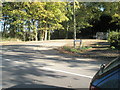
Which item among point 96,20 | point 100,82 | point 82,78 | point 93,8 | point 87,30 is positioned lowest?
point 82,78

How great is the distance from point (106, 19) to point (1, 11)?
83.7 feet

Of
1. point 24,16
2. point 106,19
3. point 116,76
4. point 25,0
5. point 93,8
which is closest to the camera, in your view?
point 116,76

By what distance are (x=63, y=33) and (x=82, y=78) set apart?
3593 cm

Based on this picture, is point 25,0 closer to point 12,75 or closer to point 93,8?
point 93,8

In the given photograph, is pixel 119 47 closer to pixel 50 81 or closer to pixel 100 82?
pixel 50 81

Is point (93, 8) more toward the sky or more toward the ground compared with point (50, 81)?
more toward the sky

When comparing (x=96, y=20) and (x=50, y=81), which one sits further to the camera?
(x=96, y=20)

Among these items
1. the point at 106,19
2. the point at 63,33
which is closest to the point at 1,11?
the point at 63,33

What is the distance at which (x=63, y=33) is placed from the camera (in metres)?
40.8

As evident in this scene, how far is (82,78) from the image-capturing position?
5199 millimetres

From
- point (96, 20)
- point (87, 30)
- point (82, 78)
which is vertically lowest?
point (82, 78)

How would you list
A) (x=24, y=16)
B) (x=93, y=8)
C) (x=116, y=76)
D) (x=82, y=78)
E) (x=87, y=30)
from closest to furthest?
(x=116, y=76) < (x=82, y=78) < (x=24, y=16) < (x=93, y=8) < (x=87, y=30)

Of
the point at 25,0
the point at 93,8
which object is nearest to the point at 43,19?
the point at 25,0

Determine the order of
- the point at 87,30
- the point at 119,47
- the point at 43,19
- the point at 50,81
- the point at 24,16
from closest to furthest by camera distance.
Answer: the point at 50,81, the point at 119,47, the point at 24,16, the point at 43,19, the point at 87,30
